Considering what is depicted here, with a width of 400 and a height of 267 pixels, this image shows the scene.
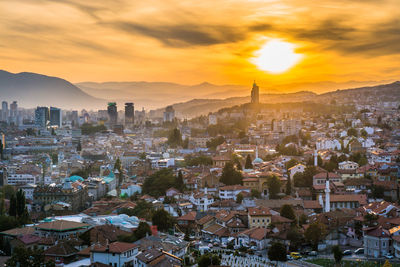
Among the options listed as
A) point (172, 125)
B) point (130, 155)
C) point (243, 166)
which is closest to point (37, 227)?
point (243, 166)

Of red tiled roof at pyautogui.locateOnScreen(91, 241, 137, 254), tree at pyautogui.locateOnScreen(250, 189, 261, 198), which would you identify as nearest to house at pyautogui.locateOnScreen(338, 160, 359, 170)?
tree at pyautogui.locateOnScreen(250, 189, 261, 198)

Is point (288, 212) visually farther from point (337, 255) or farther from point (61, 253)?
point (61, 253)

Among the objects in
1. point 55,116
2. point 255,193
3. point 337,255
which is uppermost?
point 55,116

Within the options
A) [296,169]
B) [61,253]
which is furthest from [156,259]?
[296,169]

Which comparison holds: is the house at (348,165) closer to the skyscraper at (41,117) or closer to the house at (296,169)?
the house at (296,169)

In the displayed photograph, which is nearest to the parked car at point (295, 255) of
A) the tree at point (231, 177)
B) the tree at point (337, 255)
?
the tree at point (337, 255)
